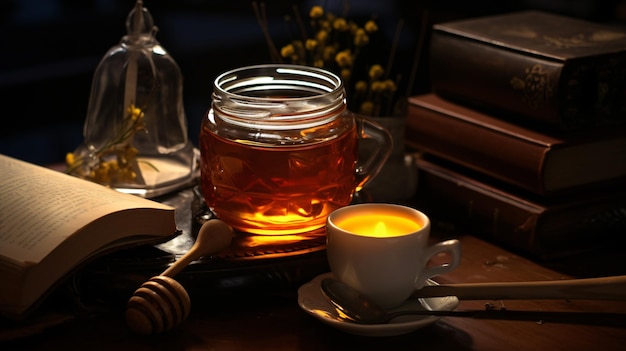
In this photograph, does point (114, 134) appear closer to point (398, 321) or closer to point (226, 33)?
point (398, 321)

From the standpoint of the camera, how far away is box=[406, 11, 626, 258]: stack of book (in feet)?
4.03

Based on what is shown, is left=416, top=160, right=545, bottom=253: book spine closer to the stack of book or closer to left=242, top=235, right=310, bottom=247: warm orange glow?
the stack of book

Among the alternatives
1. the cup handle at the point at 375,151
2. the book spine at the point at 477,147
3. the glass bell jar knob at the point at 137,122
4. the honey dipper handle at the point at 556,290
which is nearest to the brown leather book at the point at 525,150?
the book spine at the point at 477,147

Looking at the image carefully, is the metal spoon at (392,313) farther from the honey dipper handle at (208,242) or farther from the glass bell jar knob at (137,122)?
the glass bell jar knob at (137,122)

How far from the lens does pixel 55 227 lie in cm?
102

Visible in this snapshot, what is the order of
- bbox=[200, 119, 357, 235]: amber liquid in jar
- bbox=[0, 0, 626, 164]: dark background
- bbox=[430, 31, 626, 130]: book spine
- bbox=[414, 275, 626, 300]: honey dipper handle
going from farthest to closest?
bbox=[0, 0, 626, 164]: dark background → bbox=[430, 31, 626, 130]: book spine → bbox=[200, 119, 357, 235]: amber liquid in jar → bbox=[414, 275, 626, 300]: honey dipper handle

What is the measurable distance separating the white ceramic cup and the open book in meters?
0.23

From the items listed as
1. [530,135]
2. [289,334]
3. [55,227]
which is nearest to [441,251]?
[289,334]

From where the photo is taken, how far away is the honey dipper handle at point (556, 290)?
0.96 metres

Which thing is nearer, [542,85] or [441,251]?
[441,251]

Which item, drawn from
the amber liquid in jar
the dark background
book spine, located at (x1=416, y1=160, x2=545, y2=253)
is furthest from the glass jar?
the dark background

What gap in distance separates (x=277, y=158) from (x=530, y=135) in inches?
14.9

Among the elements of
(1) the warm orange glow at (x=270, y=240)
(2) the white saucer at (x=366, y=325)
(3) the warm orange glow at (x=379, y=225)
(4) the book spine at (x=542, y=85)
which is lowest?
(2) the white saucer at (x=366, y=325)

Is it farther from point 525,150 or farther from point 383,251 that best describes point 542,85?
point 383,251
